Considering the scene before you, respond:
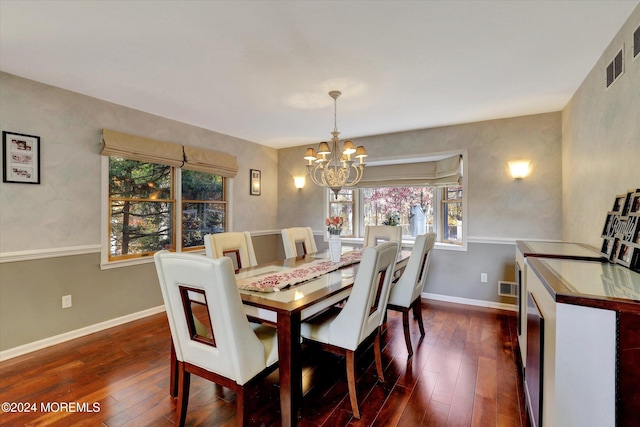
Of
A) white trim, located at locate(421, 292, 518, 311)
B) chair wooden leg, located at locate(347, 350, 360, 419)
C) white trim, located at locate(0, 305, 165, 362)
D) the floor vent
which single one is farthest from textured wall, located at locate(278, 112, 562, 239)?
white trim, located at locate(0, 305, 165, 362)

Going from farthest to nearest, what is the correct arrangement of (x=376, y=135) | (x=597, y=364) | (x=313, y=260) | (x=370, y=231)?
1. (x=376, y=135)
2. (x=370, y=231)
3. (x=313, y=260)
4. (x=597, y=364)

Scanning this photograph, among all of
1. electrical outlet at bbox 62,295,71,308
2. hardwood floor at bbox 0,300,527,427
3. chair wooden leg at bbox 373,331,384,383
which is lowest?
hardwood floor at bbox 0,300,527,427

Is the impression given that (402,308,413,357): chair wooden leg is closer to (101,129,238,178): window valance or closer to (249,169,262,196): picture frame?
(101,129,238,178): window valance

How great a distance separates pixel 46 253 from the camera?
9.12 feet

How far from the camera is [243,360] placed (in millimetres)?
1446

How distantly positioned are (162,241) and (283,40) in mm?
2960

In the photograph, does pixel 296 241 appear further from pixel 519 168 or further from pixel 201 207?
pixel 519 168

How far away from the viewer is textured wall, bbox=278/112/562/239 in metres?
3.53

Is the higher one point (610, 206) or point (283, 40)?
point (283, 40)

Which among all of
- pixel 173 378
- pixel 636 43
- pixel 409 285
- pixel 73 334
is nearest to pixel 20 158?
pixel 73 334

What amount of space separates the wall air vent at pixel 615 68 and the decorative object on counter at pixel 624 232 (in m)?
0.82

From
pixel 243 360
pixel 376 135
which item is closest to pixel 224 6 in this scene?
pixel 243 360

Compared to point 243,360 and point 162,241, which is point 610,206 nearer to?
point 243,360

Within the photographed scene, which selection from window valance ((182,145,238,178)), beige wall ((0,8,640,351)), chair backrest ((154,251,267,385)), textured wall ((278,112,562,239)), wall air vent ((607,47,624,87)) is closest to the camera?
chair backrest ((154,251,267,385))
